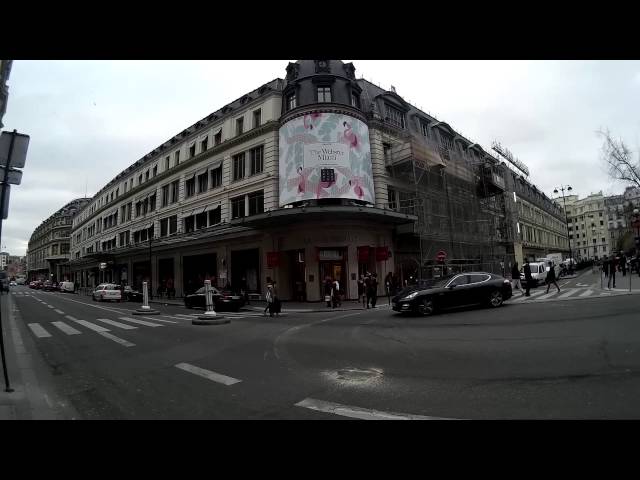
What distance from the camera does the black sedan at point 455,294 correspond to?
12727mm

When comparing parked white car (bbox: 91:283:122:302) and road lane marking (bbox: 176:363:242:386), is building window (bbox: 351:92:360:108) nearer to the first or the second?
road lane marking (bbox: 176:363:242:386)

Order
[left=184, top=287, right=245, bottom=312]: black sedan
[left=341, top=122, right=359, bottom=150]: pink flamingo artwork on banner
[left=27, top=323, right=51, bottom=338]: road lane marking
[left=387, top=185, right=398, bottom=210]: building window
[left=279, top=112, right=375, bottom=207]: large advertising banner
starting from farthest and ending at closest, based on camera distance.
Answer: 1. [left=387, top=185, right=398, bottom=210]: building window
2. [left=341, top=122, right=359, bottom=150]: pink flamingo artwork on banner
3. [left=279, top=112, right=375, bottom=207]: large advertising banner
4. [left=184, top=287, right=245, bottom=312]: black sedan
5. [left=27, top=323, right=51, bottom=338]: road lane marking

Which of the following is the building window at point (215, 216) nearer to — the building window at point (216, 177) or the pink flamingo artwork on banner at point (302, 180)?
the building window at point (216, 177)

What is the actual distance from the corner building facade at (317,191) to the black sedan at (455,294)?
7717 mm

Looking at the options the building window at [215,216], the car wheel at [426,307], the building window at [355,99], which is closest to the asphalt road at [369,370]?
the car wheel at [426,307]

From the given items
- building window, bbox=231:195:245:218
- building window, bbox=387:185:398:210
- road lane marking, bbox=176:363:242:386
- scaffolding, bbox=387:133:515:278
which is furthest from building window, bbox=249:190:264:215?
road lane marking, bbox=176:363:242:386

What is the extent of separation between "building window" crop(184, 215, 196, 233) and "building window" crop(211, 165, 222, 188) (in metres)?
4.05

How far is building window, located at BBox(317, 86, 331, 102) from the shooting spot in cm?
2270

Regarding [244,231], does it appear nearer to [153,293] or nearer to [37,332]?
[37,332]

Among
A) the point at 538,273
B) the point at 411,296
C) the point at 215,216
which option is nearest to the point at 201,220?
the point at 215,216

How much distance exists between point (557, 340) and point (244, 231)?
21278 millimetres

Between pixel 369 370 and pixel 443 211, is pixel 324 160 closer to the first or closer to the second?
pixel 443 211

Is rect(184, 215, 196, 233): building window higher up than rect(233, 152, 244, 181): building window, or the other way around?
rect(233, 152, 244, 181): building window
